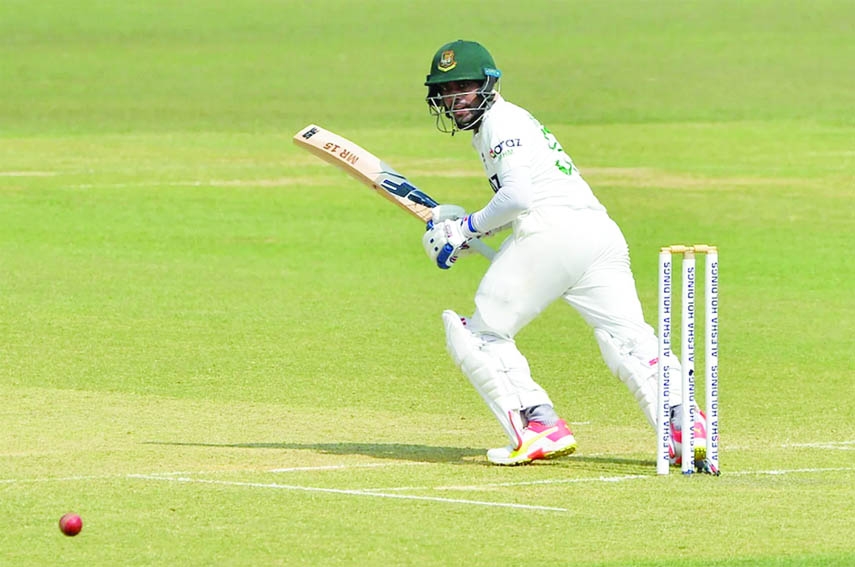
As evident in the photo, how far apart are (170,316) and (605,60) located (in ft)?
96.7

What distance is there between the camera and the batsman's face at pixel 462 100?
863cm

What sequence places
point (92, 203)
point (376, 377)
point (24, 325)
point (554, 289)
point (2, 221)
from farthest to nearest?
1. point (92, 203)
2. point (2, 221)
3. point (24, 325)
4. point (376, 377)
5. point (554, 289)

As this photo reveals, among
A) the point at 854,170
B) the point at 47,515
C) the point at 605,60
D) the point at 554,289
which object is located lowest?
the point at 47,515

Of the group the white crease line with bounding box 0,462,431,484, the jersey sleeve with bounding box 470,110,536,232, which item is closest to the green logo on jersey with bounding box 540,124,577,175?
the jersey sleeve with bounding box 470,110,536,232

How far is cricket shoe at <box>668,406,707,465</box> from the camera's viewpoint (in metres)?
8.27

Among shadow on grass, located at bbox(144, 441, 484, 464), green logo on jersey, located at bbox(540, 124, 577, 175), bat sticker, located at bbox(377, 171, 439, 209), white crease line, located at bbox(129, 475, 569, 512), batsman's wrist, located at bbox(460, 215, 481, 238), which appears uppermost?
green logo on jersey, located at bbox(540, 124, 577, 175)

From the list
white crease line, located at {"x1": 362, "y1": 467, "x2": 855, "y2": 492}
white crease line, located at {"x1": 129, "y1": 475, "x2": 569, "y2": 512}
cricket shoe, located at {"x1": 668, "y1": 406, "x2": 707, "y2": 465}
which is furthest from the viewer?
cricket shoe, located at {"x1": 668, "y1": 406, "x2": 707, "y2": 465}

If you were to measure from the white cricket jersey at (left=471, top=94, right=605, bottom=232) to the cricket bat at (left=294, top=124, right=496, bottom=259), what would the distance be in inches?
23.6

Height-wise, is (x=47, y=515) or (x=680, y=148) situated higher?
(x=680, y=148)

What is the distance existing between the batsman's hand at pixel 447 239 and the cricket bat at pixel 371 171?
377mm

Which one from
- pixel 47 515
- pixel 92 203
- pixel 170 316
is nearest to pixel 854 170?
pixel 92 203

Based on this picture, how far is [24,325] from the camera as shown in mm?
13984

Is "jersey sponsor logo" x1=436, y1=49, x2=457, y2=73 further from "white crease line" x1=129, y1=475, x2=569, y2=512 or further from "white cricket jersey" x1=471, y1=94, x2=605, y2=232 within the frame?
"white crease line" x1=129, y1=475, x2=569, y2=512

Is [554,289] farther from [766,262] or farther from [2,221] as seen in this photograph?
[2,221]
